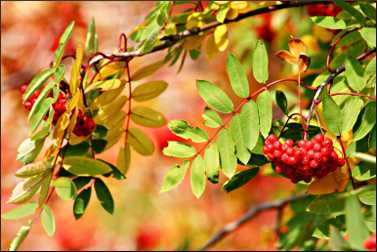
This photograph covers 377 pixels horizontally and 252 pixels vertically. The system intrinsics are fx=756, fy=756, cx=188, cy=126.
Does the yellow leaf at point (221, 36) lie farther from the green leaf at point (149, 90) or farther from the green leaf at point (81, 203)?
the green leaf at point (81, 203)

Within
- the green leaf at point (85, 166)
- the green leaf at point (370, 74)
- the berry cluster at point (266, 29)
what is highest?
the berry cluster at point (266, 29)

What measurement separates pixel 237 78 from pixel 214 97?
44 millimetres

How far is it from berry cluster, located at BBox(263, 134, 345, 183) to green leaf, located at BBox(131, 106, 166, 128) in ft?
1.21

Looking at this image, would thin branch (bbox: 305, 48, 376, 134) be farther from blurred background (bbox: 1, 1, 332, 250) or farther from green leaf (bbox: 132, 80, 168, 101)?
blurred background (bbox: 1, 1, 332, 250)

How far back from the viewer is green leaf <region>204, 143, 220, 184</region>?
41.5 inches

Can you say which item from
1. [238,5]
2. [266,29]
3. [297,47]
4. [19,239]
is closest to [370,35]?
[297,47]

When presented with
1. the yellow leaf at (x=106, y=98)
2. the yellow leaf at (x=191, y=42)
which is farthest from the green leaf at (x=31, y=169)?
the yellow leaf at (x=191, y=42)

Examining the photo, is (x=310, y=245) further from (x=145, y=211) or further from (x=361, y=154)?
(x=145, y=211)

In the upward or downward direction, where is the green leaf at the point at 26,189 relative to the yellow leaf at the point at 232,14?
downward

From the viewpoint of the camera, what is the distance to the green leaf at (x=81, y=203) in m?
1.20

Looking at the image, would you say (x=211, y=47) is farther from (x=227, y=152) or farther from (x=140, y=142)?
(x=227, y=152)

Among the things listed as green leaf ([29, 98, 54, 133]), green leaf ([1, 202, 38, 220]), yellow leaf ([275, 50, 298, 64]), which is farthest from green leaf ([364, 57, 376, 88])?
green leaf ([1, 202, 38, 220])

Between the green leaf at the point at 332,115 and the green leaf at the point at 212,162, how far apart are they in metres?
0.18

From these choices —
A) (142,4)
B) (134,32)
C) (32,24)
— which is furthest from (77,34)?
(134,32)
